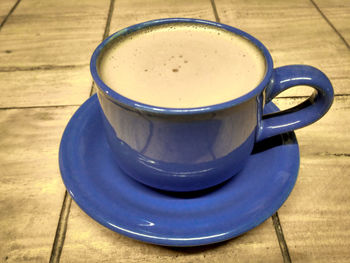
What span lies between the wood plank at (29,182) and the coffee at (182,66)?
20cm

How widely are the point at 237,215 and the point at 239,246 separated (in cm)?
5

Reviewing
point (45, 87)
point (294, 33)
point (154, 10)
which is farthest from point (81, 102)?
point (294, 33)

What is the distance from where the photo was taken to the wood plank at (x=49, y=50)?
72cm

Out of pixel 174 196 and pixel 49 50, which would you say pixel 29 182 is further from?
pixel 49 50

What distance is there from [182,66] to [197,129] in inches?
5.7

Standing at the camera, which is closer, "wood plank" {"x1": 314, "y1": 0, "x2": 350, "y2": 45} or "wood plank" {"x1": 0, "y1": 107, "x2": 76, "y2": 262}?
"wood plank" {"x1": 0, "y1": 107, "x2": 76, "y2": 262}

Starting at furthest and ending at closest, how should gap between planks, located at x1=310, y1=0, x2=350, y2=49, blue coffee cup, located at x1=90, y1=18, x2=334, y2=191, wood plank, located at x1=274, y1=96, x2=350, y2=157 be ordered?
1. gap between planks, located at x1=310, y1=0, x2=350, y2=49
2. wood plank, located at x1=274, y1=96, x2=350, y2=157
3. blue coffee cup, located at x1=90, y1=18, x2=334, y2=191

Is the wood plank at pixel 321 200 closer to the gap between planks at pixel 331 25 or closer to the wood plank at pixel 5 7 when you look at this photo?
the gap between planks at pixel 331 25

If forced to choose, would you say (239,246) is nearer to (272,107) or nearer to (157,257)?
(157,257)

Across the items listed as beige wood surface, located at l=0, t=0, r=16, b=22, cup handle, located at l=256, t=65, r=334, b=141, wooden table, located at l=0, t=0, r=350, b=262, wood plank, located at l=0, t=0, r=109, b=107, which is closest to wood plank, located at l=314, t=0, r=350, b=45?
wooden table, located at l=0, t=0, r=350, b=262

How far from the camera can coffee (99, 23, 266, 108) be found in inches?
16.7

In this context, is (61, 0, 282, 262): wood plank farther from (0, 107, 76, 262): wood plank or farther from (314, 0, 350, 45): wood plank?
(314, 0, 350, 45): wood plank

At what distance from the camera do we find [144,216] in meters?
0.41

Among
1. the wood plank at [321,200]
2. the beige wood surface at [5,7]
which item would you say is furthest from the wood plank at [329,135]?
the beige wood surface at [5,7]
